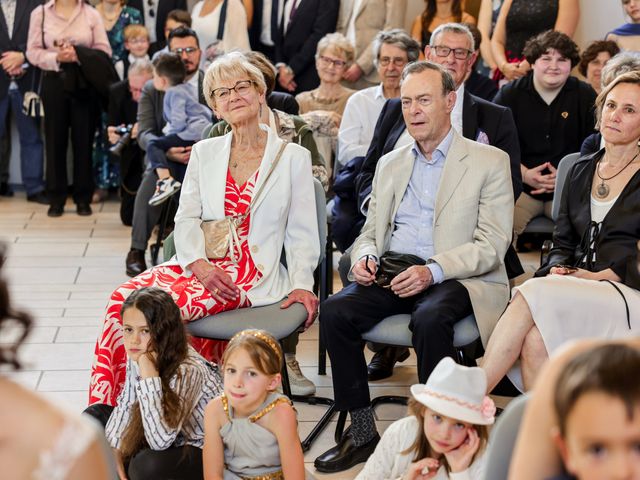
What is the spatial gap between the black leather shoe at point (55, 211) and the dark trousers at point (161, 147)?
1.87 meters

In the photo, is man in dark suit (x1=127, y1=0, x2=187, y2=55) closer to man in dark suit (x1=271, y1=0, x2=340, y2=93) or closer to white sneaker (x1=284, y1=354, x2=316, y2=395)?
man in dark suit (x1=271, y1=0, x2=340, y2=93)

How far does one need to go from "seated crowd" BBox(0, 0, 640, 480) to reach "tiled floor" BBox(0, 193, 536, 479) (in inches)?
7.3

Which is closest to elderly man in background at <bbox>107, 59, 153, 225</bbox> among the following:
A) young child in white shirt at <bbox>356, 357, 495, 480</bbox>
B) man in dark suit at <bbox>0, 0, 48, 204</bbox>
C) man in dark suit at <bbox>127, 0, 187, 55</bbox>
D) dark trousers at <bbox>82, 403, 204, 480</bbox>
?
man in dark suit at <bbox>127, 0, 187, 55</bbox>

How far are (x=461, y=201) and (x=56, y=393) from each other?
1717 mm

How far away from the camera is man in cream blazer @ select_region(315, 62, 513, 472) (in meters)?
3.55

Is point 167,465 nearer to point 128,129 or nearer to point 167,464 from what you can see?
point 167,464

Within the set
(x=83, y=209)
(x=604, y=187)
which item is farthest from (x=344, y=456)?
A: (x=83, y=209)

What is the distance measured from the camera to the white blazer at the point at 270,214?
148 inches

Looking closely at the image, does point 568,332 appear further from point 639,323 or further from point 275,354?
point 275,354

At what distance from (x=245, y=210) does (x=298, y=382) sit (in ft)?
2.57

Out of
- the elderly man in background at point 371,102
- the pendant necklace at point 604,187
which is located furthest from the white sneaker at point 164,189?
the pendant necklace at point 604,187

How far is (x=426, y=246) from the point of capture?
377cm

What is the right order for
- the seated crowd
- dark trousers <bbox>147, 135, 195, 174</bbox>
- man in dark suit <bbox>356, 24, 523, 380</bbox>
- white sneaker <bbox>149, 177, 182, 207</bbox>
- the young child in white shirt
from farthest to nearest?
dark trousers <bbox>147, 135, 195, 174</bbox> → white sneaker <bbox>149, 177, 182, 207</bbox> → man in dark suit <bbox>356, 24, 523, 380</bbox> → the young child in white shirt → the seated crowd

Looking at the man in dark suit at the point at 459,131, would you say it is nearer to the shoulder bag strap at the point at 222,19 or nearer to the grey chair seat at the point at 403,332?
the grey chair seat at the point at 403,332
